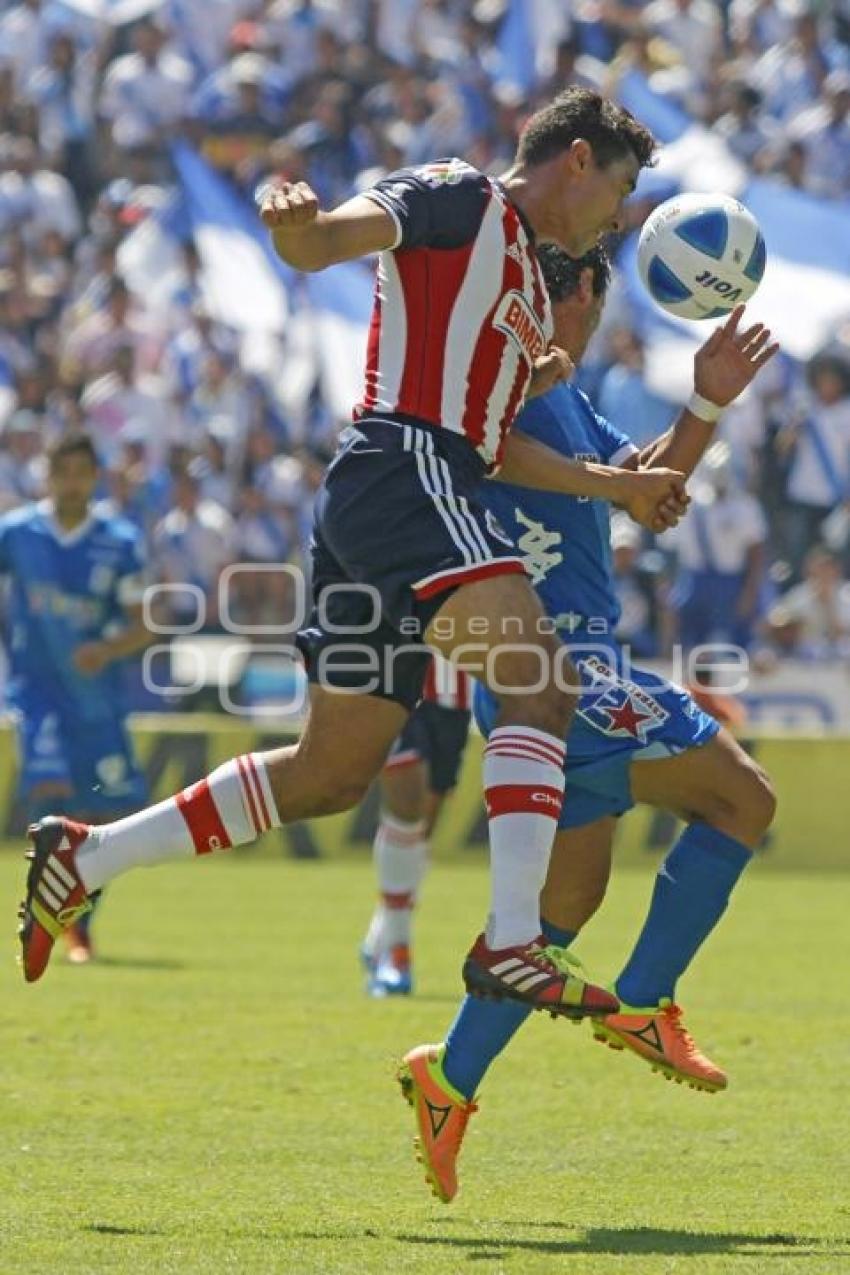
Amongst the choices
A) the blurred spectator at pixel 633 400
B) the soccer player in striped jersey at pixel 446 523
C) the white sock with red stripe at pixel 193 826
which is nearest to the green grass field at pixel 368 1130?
the soccer player in striped jersey at pixel 446 523

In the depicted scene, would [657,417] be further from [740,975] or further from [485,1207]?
[485,1207]

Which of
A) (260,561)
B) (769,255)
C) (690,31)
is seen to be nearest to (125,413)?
(260,561)

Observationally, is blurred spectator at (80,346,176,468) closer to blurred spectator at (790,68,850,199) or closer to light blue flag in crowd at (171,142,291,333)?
light blue flag in crowd at (171,142,291,333)

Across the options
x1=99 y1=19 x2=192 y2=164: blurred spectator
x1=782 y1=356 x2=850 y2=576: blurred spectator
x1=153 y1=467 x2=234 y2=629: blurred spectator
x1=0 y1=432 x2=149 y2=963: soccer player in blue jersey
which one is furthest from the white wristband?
x1=99 y1=19 x2=192 y2=164: blurred spectator

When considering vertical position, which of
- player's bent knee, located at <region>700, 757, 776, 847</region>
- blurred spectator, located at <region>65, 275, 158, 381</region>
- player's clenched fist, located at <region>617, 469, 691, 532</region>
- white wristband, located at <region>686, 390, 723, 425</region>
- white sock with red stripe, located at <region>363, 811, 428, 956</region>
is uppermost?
white wristband, located at <region>686, 390, 723, 425</region>

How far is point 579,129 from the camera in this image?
6.40 metres

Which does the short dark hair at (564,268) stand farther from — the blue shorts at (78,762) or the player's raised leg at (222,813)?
the blue shorts at (78,762)

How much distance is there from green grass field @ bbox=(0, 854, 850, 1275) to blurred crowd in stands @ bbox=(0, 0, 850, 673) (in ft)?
21.0

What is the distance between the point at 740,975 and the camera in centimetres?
1130

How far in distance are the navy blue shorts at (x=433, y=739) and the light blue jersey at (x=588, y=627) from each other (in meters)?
3.94

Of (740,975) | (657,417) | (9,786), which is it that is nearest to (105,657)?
(740,975)

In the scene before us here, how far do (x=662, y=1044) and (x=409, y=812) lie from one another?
4.49 m

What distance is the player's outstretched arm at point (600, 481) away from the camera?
6207 mm

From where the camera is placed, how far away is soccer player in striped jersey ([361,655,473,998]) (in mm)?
10445
